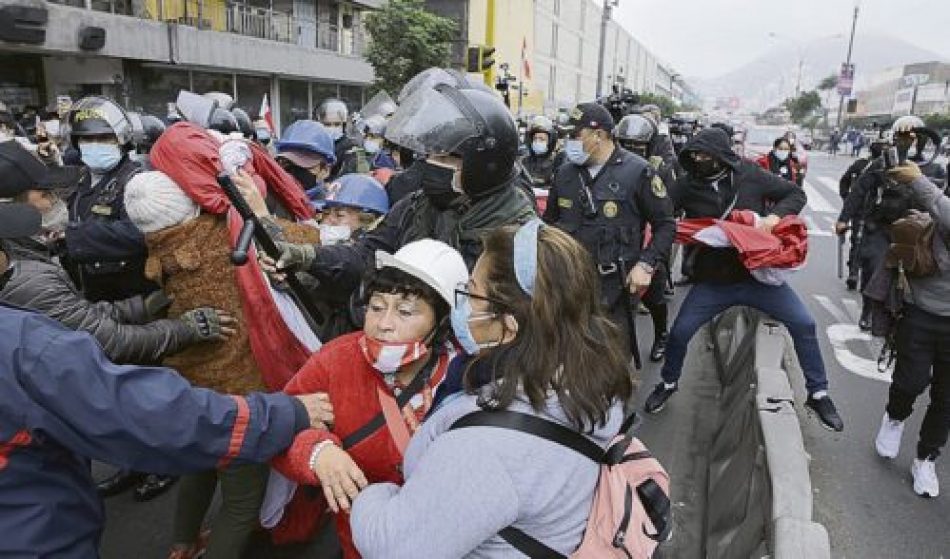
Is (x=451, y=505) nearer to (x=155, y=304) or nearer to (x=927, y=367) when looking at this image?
(x=155, y=304)

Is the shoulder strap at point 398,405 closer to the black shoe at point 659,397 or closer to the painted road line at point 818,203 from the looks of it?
the black shoe at point 659,397

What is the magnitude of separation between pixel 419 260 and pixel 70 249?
2.04m

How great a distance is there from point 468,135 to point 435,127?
135 millimetres

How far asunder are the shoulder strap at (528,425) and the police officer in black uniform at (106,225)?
239cm

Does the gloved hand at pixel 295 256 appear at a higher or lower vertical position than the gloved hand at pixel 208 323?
higher

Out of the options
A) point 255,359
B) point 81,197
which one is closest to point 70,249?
point 81,197

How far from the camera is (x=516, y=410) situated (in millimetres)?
1440

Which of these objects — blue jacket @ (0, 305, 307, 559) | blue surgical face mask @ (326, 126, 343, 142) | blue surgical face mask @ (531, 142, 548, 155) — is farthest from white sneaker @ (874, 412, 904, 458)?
blue surgical face mask @ (326, 126, 343, 142)

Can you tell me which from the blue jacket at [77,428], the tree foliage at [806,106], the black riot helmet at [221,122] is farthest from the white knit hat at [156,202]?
the tree foliage at [806,106]

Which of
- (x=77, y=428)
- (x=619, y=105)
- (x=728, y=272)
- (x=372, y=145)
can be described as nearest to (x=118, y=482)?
(x=77, y=428)

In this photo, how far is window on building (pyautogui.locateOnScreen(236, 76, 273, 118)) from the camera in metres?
22.9

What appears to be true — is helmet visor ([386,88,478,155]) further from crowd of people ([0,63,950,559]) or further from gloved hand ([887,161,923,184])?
gloved hand ([887,161,923,184])

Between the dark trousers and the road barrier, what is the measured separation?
0.69m

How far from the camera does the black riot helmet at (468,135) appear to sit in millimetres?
2596
